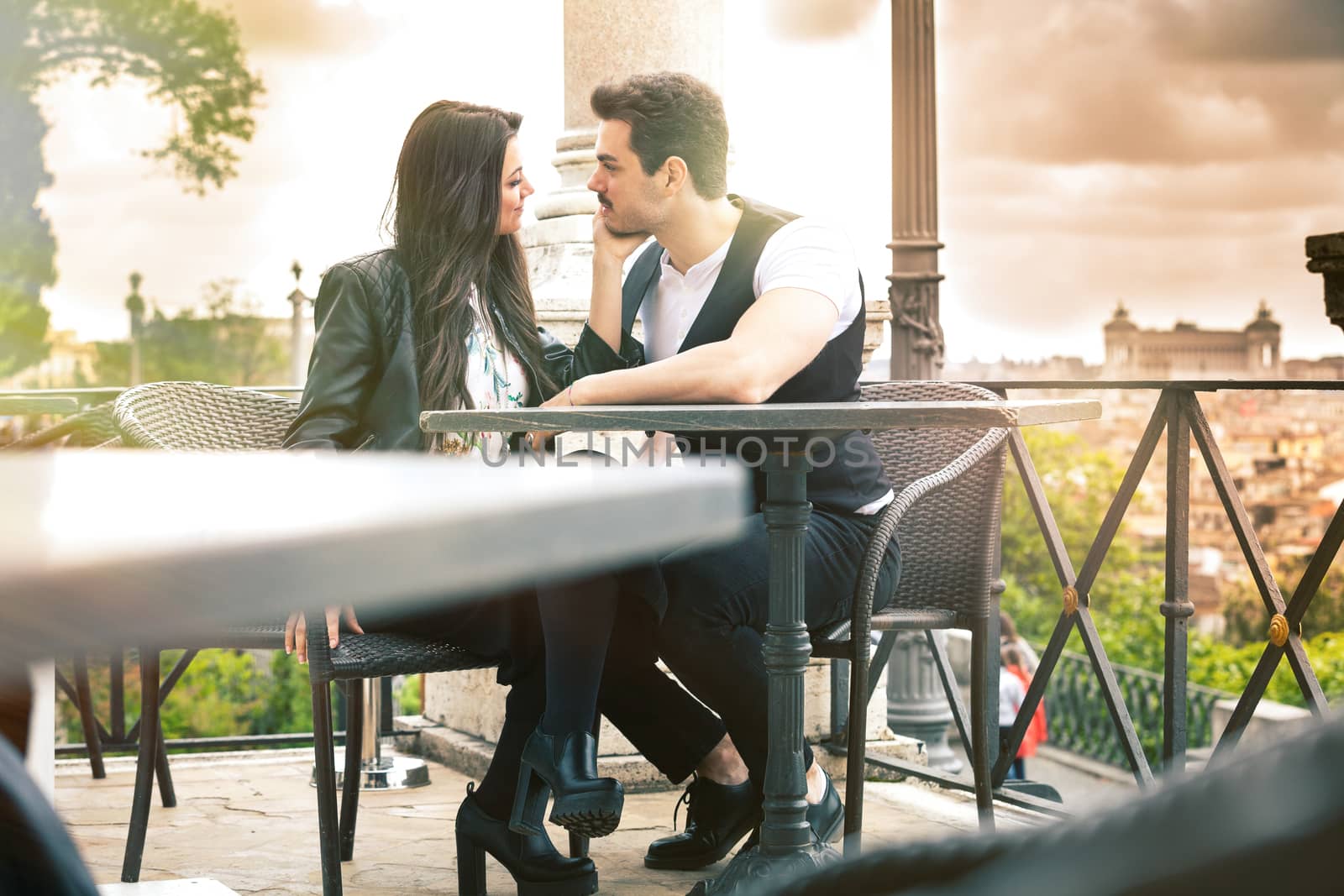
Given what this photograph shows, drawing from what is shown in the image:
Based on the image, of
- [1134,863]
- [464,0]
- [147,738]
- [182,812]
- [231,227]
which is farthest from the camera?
[231,227]

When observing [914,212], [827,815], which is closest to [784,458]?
[827,815]

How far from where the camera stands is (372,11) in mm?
33031

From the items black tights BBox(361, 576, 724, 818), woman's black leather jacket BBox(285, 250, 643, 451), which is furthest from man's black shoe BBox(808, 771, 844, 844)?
woman's black leather jacket BBox(285, 250, 643, 451)

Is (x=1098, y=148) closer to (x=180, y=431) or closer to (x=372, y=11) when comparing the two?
(x=372, y=11)

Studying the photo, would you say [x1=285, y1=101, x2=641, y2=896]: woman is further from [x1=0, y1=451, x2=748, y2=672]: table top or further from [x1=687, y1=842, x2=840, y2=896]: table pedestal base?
[x1=0, y1=451, x2=748, y2=672]: table top

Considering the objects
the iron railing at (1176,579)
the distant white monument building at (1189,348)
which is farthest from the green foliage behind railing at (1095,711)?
the distant white monument building at (1189,348)

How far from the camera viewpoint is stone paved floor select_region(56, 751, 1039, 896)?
262cm

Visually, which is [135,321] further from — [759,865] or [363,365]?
[759,865]

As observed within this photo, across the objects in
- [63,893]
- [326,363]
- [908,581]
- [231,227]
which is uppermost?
[231,227]

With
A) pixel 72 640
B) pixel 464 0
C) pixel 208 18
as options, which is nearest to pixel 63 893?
pixel 72 640

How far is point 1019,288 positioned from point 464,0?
30.9 m

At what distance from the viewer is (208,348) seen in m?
31.1

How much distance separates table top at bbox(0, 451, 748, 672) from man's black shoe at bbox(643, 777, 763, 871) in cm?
201

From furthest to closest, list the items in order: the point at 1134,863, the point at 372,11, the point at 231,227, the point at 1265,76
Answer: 1. the point at 1265,76
2. the point at 372,11
3. the point at 231,227
4. the point at 1134,863
